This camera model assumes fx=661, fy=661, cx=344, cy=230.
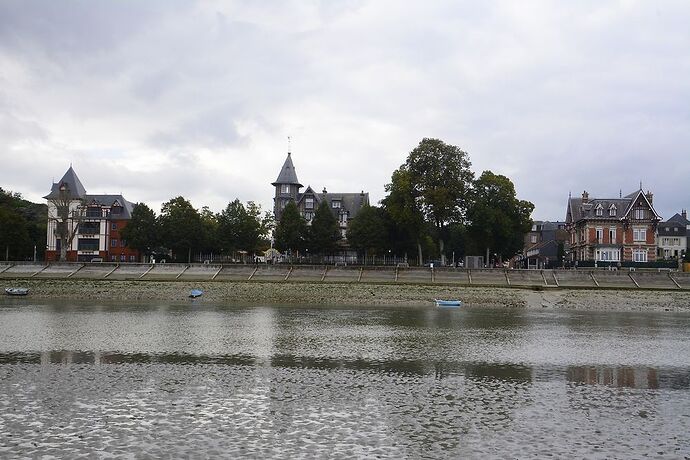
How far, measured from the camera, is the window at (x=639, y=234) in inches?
4729

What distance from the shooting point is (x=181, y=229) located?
120875 mm

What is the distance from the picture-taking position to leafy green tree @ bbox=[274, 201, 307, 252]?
413ft

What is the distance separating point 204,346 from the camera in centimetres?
3475

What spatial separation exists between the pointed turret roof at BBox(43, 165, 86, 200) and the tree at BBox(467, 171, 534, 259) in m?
86.7

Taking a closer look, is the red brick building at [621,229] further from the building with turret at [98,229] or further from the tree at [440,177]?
the building with turret at [98,229]

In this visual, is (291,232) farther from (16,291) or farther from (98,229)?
(16,291)

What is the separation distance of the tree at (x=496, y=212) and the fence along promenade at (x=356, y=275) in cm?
1375

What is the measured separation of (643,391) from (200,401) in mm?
16221

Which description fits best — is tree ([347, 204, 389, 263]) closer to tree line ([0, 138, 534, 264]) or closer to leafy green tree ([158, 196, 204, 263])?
tree line ([0, 138, 534, 264])

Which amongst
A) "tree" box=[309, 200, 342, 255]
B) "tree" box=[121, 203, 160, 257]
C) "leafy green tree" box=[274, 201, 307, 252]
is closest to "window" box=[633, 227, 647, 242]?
"tree" box=[309, 200, 342, 255]

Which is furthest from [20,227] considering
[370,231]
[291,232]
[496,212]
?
[496,212]

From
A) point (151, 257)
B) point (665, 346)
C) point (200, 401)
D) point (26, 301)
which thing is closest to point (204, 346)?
point (200, 401)

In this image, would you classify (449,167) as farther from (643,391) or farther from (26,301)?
(643,391)

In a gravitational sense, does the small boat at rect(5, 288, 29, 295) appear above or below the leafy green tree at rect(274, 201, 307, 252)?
below
